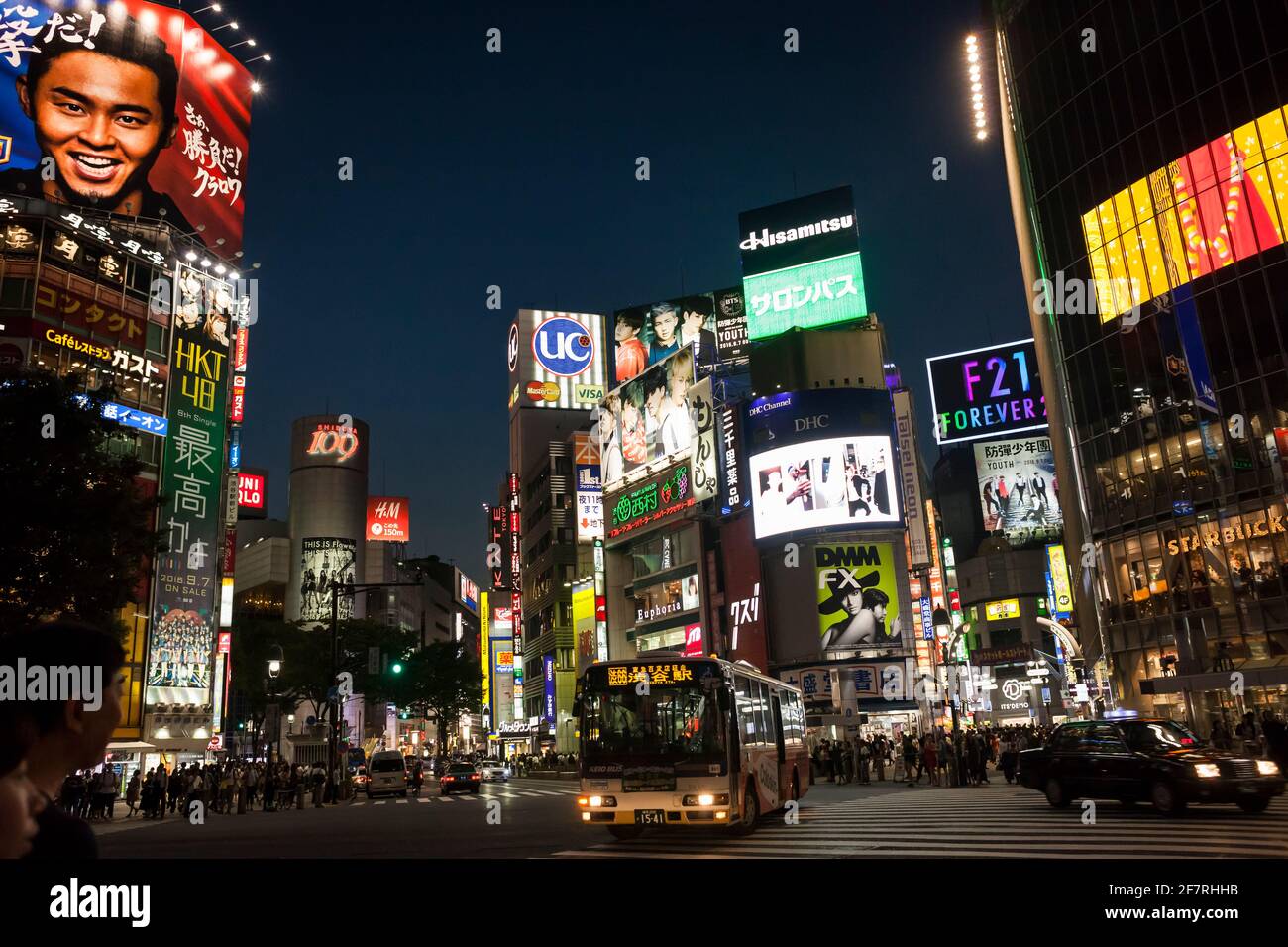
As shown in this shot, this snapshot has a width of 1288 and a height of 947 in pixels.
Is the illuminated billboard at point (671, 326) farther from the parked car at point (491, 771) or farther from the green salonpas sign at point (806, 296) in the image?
the parked car at point (491, 771)

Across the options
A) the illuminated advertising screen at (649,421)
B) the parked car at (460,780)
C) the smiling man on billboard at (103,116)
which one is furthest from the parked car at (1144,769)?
the smiling man on billboard at (103,116)

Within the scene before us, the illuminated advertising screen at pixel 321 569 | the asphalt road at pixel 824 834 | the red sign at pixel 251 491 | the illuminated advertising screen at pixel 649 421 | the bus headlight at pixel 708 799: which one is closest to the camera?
the asphalt road at pixel 824 834

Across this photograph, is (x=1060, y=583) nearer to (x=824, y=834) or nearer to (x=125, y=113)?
(x=824, y=834)

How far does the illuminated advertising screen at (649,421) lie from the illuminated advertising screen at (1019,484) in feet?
94.0

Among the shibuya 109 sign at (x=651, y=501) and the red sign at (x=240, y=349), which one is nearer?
the red sign at (x=240, y=349)

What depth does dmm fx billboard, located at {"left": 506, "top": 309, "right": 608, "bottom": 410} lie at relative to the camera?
103 metres

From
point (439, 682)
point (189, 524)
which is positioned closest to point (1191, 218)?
point (189, 524)

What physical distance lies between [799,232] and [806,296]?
15.3ft

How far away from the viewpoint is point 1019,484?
3172 inches

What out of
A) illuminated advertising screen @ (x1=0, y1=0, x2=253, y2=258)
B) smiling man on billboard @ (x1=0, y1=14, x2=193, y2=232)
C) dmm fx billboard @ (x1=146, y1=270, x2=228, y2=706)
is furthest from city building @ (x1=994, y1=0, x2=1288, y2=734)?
smiling man on billboard @ (x1=0, y1=14, x2=193, y2=232)

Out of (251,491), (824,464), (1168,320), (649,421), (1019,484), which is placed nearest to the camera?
(1168,320)

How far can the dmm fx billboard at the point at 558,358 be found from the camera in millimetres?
102938

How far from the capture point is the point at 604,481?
75.4 meters
